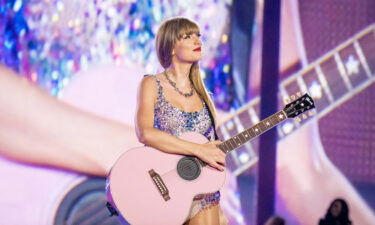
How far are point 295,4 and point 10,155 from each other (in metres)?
2.79

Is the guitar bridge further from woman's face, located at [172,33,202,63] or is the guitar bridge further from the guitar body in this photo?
woman's face, located at [172,33,202,63]

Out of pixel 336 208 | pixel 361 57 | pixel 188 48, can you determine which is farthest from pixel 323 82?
pixel 188 48

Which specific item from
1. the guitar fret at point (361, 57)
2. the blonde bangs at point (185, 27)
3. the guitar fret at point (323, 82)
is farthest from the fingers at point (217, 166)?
Result: the guitar fret at point (361, 57)

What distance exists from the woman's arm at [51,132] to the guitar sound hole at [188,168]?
132 cm

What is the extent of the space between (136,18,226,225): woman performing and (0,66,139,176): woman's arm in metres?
1.15

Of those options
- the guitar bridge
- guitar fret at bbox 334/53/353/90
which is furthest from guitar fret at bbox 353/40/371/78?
the guitar bridge

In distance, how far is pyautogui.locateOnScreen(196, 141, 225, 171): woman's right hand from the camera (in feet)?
8.55

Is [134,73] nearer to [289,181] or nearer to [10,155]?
[10,155]

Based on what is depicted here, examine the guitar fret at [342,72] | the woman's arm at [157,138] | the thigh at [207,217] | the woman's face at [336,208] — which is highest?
the woman's arm at [157,138]

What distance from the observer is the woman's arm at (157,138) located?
2.62 m

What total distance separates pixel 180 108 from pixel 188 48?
1.02ft

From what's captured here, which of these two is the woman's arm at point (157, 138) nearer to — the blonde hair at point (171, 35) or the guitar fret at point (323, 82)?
the blonde hair at point (171, 35)

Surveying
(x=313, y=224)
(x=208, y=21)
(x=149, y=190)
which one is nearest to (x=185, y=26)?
(x=149, y=190)

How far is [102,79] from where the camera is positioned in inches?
154
